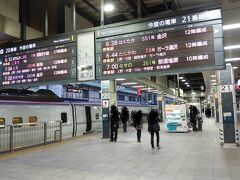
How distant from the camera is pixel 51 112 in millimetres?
14344

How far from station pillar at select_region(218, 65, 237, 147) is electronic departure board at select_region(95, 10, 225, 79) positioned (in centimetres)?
484

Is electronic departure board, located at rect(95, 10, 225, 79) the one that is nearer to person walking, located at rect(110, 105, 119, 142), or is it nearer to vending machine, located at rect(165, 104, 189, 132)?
person walking, located at rect(110, 105, 119, 142)

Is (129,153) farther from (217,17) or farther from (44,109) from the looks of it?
(44,109)

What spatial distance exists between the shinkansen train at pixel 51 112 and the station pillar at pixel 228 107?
27.6ft

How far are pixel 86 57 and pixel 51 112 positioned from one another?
7.45m

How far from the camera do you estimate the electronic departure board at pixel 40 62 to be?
791 centimetres

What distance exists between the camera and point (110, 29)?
24.5ft

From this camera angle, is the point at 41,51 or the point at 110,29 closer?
the point at 110,29

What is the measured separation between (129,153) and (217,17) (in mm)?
5268

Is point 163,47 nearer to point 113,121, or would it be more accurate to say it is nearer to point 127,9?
point 127,9

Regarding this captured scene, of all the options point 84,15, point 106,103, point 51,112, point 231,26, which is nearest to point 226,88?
point 231,26

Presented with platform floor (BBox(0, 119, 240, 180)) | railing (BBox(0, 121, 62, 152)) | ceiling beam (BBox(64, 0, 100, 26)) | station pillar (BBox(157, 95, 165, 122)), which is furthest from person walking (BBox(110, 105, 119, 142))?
station pillar (BBox(157, 95, 165, 122))

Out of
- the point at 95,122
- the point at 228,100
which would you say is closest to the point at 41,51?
the point at 228,100

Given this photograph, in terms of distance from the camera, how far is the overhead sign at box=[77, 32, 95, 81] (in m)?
7.63
